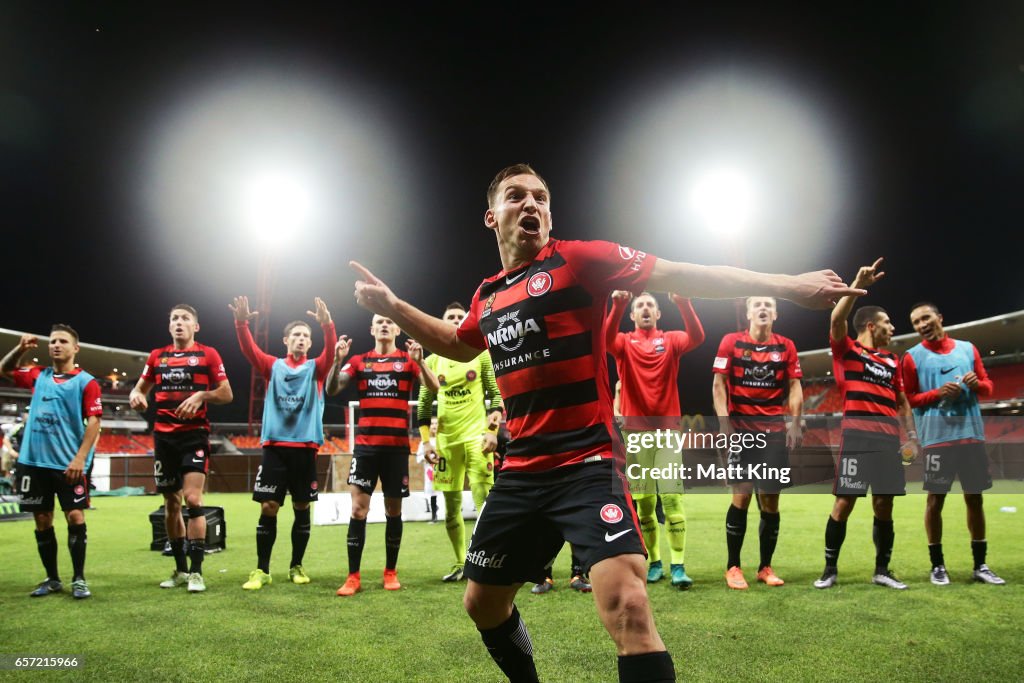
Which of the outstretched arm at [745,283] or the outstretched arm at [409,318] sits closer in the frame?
the outstretched arm at [745,283]

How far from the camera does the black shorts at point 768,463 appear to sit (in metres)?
5.75

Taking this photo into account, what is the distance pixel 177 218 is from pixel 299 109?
37.2 ft

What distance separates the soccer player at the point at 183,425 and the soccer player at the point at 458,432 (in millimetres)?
2222

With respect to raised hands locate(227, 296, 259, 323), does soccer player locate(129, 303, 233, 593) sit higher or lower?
lower

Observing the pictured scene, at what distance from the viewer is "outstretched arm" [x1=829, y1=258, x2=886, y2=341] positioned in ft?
8.24

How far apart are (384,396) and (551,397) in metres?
4.28

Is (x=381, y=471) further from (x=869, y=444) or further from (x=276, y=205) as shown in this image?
(x=276, y=205)

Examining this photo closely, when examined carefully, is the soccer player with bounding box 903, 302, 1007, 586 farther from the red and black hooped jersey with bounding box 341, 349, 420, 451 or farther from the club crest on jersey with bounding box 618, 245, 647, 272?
the red and black hooped jersey with bounding box 341, 349, 420, 451

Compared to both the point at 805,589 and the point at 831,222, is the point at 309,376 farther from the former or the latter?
the point at 831,222

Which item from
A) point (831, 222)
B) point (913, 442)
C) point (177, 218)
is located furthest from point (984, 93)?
point (177, 218)

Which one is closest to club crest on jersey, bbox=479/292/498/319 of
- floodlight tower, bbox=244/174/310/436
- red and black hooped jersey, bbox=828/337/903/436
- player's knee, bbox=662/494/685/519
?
player's knee, bbox=662/494/685/519

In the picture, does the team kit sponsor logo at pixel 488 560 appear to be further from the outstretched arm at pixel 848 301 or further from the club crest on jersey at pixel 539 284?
the outstretched arm at pixel 848 301

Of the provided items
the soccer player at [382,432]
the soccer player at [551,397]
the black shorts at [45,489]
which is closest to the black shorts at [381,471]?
the soccer player at [382,432]

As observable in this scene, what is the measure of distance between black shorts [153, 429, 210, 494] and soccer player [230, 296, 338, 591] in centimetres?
63
